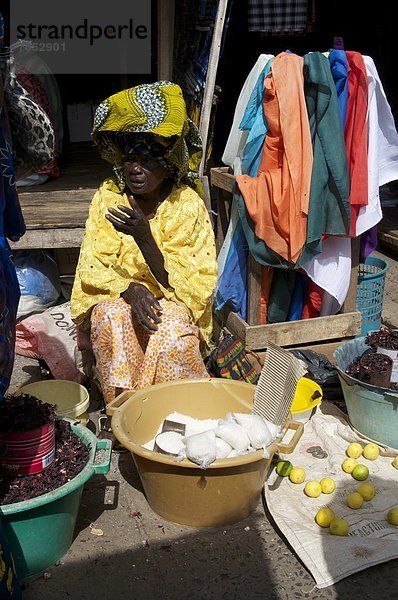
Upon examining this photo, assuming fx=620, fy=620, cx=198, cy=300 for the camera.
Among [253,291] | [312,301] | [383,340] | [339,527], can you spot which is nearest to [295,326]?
[312,301]

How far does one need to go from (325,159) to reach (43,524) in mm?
2413

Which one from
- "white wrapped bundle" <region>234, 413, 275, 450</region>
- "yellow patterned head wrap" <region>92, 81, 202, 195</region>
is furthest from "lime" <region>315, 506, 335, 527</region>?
"yellow patterned head wrap" <region>92, 81, 202, 195</region>

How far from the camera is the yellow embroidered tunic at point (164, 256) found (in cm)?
308

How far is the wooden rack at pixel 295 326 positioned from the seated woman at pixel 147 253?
0.64m

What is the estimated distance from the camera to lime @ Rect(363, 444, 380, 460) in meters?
2.91

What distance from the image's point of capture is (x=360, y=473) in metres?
2.78

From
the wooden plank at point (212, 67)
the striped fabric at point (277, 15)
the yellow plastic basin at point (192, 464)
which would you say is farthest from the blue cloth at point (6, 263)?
the striped fabric at point (277, 15)

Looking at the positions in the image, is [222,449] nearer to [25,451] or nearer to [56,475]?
[56,475]

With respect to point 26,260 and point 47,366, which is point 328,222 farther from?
point 26,260

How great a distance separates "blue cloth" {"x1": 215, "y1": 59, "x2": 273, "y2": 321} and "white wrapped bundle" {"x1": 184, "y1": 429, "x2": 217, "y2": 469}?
167 cm

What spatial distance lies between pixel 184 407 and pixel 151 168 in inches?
46.4

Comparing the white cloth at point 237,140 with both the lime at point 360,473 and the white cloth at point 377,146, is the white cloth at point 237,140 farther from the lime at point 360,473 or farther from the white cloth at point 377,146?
the lime at point 360,473

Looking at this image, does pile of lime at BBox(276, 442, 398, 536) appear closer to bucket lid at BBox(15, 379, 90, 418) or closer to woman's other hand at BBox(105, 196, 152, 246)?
bucket lid at BBox(15, 379, 90, 418)

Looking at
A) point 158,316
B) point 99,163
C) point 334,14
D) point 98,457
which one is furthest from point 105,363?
point 334,14
